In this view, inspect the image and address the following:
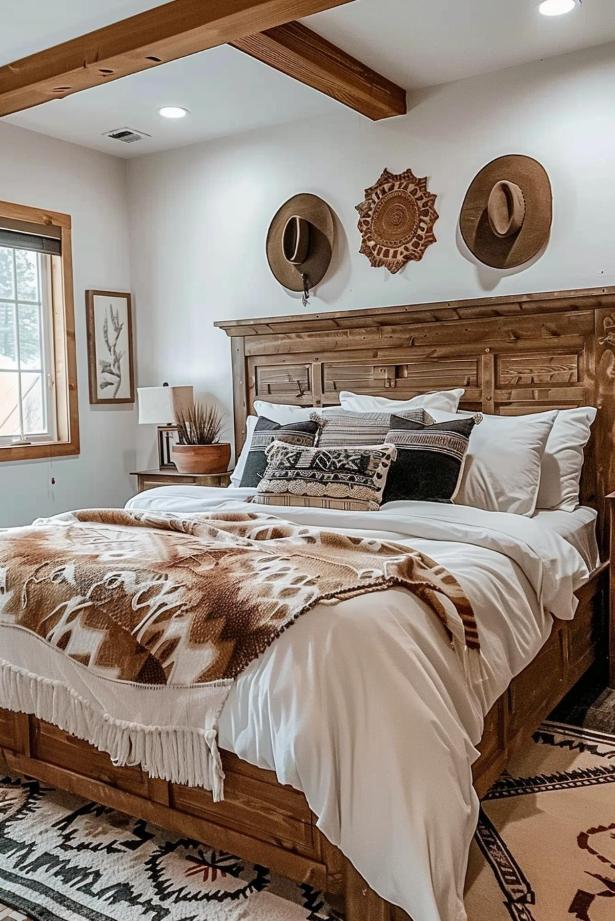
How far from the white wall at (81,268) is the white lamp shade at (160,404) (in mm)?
406

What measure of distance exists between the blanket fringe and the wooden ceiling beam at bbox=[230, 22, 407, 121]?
2286 millimetres

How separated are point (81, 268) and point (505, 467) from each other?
9.07 feet

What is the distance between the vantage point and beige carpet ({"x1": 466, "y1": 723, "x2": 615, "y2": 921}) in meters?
1.88

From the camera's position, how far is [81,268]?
4.66 m

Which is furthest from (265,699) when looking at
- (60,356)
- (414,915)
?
(60,356)

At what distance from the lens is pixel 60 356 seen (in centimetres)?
459

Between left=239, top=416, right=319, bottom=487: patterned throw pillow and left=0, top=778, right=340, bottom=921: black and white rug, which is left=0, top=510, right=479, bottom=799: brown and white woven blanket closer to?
left=0, top=778, right=340, bottom=921: black and white rug

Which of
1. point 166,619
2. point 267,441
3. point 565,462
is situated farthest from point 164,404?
A: point 166,619

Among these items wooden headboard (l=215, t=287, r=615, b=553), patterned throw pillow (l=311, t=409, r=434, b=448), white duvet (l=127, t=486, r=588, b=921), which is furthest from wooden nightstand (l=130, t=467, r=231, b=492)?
white duvet (l=127, t=486, r=588, b=921)

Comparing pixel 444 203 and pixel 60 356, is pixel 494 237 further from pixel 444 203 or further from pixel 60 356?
pixel 60 356

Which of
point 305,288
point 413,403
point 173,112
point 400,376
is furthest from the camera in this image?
point 305,288

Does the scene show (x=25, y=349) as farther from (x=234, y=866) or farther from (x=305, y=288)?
(x=234, y=866)

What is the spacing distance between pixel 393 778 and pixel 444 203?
2936 millimetres

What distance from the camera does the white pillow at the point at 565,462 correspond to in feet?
10.9
